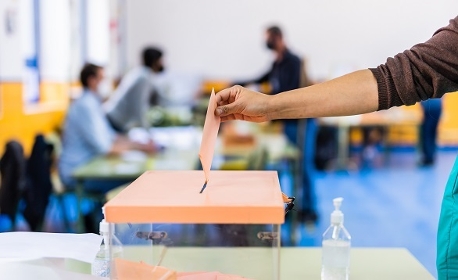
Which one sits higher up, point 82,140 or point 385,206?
point 82,140

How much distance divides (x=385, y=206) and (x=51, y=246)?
216 inches

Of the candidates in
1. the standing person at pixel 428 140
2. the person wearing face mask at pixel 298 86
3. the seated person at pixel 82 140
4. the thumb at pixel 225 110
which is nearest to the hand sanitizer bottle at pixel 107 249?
the thumb at pixel 225 110

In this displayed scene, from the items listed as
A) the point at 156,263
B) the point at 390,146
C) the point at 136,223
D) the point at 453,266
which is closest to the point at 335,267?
the point at 453,266

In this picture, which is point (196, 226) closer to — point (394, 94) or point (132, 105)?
point (394, 94)

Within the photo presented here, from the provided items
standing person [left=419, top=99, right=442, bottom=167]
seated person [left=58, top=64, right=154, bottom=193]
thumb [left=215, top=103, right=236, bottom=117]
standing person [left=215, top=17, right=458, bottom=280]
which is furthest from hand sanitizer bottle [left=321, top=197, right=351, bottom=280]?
standing person [left=419, top=99, right=442, bottom=167]

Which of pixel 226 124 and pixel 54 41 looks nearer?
pixel 226 124

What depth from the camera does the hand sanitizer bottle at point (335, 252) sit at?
1.35m

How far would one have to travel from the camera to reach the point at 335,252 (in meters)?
1.37

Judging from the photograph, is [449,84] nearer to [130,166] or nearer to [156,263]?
[156,263]

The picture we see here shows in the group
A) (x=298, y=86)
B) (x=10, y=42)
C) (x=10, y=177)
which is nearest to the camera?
(x=10, y=177)

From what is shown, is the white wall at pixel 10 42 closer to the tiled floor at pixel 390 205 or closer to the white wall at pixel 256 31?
the tiled floor at pixel 390 205

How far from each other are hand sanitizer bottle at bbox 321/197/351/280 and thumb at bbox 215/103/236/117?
33cm

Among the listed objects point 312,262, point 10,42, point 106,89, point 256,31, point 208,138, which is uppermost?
point 256,31

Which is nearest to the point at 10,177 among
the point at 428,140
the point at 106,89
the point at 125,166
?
the point at 125,166
